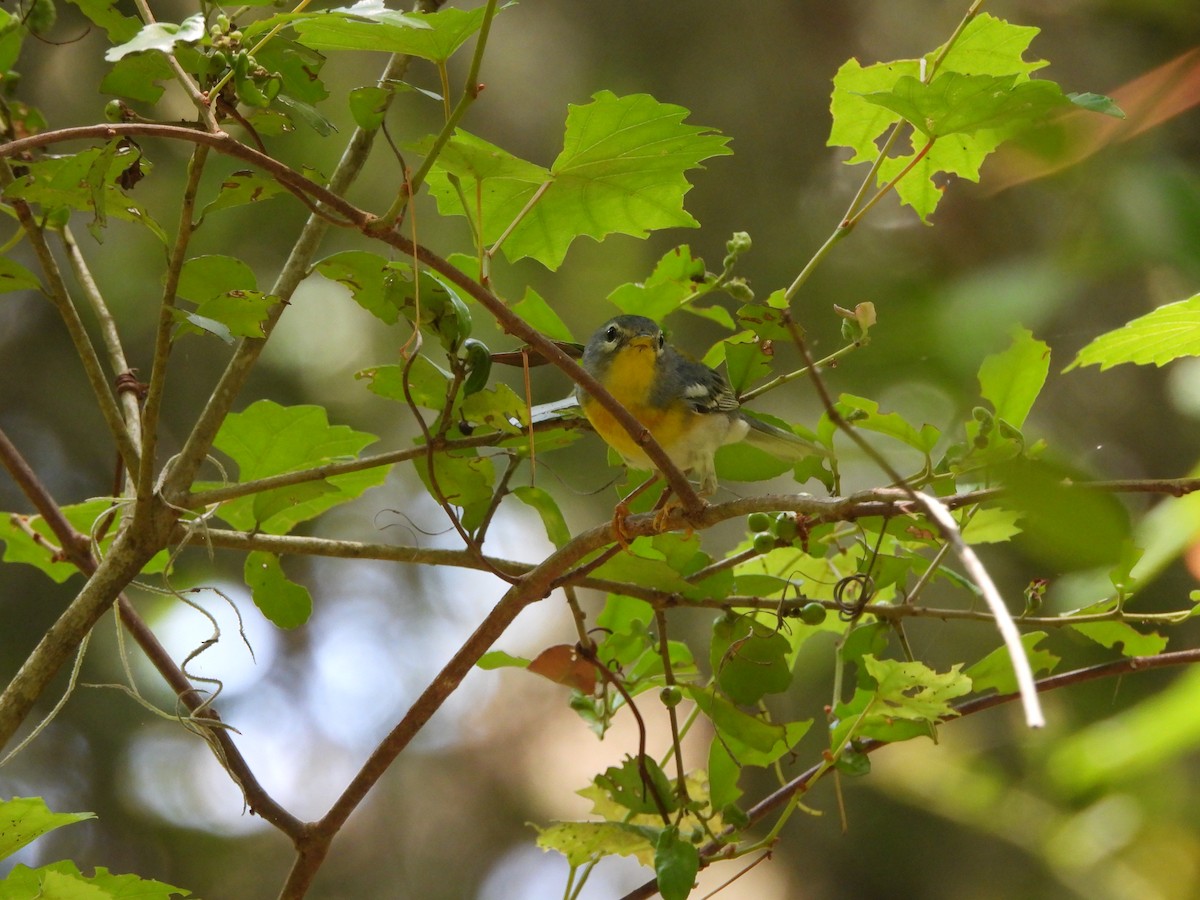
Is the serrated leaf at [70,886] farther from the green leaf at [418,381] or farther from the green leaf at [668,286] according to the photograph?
the green leaf at [668,286]

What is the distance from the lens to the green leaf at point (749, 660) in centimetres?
166

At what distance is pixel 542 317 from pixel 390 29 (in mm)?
641

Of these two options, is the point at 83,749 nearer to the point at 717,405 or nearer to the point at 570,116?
the point at 717,405

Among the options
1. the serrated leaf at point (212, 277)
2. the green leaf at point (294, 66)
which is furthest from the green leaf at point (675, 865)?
the green leaf at point (294, 66)

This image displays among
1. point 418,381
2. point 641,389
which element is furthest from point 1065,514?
point 641,389

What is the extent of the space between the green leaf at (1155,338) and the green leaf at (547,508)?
2.57ft

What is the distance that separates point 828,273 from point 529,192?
4.13 ft

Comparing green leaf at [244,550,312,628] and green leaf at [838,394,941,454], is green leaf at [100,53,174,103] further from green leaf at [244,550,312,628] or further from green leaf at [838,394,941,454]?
green leaf at [838,394,941,454]

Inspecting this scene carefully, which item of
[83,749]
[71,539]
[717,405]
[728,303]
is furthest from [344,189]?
[83,749]

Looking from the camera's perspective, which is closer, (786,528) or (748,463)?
(786,528)

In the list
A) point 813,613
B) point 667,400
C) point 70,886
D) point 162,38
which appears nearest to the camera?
point 162,38

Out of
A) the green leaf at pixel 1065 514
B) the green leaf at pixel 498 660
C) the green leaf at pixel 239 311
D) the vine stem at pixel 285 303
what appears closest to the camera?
the green leaf at pixel 1065 514

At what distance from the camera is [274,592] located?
6.13 feet

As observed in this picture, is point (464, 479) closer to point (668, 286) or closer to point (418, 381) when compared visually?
point (418, 381)
